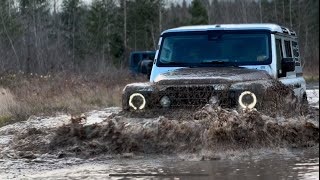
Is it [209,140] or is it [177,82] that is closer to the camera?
[209,140]

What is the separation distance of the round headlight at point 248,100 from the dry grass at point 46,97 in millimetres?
6570

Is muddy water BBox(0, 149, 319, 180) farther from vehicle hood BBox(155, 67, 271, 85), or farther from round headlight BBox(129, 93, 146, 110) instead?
vehicle hood BBox(155, 67, 271, 85)

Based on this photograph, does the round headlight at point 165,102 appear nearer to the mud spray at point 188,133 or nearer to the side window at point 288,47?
the mud spray at point 188,133

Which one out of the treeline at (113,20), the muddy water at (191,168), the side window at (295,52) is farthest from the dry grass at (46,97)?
the treeline at (113,20)

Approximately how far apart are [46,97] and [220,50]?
27.6ft

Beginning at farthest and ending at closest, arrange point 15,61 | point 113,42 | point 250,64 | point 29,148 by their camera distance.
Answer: point 113,42 < point 15,61 < point 250,64 < point 29,148

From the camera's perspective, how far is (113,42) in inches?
2189

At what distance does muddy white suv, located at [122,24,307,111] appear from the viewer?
691cm

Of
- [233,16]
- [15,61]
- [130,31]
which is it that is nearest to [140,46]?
[130,31]

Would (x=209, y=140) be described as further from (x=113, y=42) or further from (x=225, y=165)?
(x=113, y=42)

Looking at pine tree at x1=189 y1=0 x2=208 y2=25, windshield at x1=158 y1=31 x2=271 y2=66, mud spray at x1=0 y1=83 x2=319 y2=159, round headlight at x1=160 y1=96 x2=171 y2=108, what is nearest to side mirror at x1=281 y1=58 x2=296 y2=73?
windshield at x1=158 y1=31 x2=271 y2=66

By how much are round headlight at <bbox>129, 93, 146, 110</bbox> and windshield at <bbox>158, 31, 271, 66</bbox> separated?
4.81 ft

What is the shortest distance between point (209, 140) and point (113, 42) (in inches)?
1953

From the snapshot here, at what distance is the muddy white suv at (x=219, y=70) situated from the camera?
6910 millimetres
